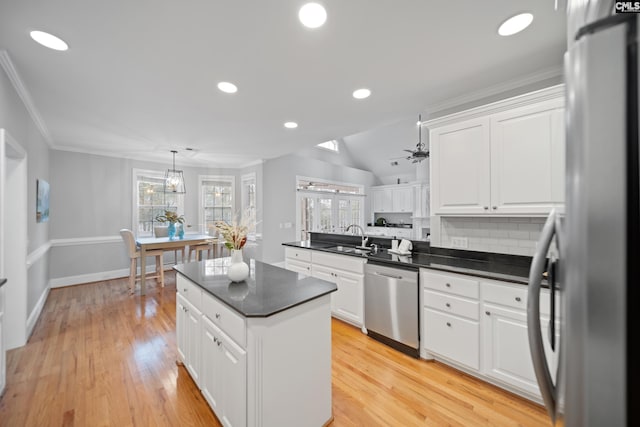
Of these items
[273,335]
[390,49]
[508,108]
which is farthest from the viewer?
[508,108]

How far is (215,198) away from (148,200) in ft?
4.79

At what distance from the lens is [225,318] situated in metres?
1.52

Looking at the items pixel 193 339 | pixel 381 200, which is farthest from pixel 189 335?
pixel 381 200

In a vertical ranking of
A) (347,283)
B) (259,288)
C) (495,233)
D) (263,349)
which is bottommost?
(347,283)

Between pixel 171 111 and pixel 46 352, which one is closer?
pixel 46 352

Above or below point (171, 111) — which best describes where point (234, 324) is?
below

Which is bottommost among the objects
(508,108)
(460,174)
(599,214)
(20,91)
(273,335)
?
(273,335)

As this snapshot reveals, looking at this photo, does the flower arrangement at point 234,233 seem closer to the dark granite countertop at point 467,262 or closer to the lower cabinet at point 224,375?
the lower cabinet at point 224,375

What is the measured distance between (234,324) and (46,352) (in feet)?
8.72

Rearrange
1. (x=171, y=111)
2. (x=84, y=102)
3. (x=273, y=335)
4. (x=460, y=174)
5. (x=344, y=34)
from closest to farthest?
(x=273, y=335), (x=344, y=34), (x=460, y=174), (x=84, y=102), (x=171, y=111)

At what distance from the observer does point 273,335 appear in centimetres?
138

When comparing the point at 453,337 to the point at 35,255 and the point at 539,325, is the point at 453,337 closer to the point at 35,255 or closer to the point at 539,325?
the point at 539,325

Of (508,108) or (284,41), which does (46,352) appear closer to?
(284,41)

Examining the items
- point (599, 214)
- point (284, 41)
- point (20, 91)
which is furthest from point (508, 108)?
point (20, 91)
